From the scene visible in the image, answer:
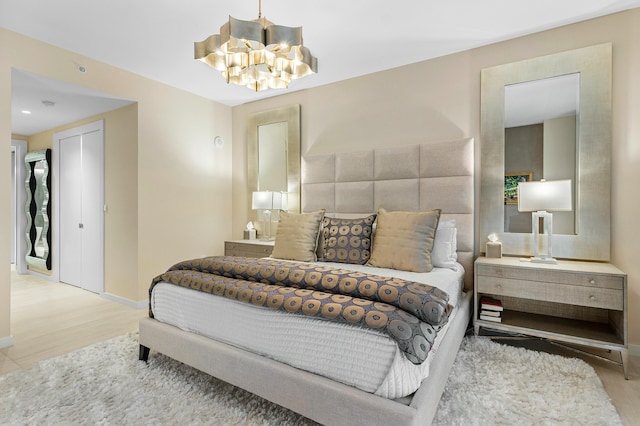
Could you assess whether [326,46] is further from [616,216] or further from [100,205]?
[100,205]

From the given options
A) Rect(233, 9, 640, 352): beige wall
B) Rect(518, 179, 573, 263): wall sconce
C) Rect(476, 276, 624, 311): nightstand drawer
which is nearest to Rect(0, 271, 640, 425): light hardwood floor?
Rect(476, 276, 624, 311): nightstand drawer

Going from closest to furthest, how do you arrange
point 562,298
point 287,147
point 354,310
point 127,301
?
1. point 354,310
2. point 562,298
3. point 127,301
4. point 287,147

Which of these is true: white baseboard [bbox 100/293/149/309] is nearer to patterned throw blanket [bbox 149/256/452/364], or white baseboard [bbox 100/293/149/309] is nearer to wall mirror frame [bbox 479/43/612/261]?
patterned throw blanket [bbox 149/256/452/364]

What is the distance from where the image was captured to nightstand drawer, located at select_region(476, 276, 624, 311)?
7.06 feet

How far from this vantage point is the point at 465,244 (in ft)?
9.61

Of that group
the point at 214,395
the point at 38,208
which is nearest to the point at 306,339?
the point at 214,395

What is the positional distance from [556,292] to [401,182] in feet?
5.10

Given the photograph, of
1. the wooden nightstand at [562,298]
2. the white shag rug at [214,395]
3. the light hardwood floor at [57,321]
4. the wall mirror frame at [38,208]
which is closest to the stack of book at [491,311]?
the wooden nightstand at [562,298]

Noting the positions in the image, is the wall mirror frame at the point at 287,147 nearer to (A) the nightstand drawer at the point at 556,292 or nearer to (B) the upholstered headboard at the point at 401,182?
(B) the upholstered headboard at the point at 401,182

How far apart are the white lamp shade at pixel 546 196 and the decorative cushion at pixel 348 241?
1223 mm

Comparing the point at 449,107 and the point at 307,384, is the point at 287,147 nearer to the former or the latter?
the point at 449,107

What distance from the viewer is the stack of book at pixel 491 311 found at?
2578mm

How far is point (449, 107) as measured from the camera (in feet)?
10.3

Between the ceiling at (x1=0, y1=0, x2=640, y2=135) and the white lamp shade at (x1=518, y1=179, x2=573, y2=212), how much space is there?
133cm
